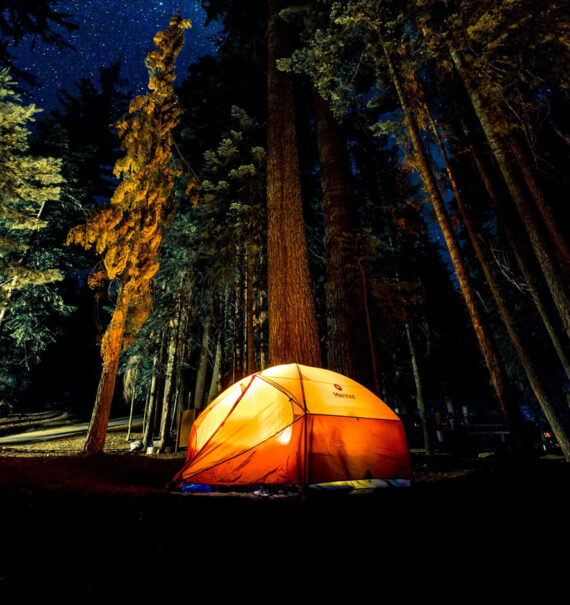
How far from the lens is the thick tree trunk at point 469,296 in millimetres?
6422

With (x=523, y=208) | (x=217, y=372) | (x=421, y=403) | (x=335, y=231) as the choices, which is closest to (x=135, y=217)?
(x=335, y=231)

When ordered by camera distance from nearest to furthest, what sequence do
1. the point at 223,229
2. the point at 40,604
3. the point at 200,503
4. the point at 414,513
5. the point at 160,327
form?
the point at 40,604 < the point at 414,513 < the point at 200,503 < the point at 223,229 < the point at 160,327

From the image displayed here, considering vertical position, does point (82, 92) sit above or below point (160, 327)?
above

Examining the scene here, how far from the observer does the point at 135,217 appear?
657 cm

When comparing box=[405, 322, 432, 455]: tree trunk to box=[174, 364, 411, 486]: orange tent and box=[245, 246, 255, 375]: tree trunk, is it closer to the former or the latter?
box=[245, 246, 255, 375]: tree trunk

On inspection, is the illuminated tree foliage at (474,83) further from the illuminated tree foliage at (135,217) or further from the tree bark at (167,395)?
the tree bark at (167,395)

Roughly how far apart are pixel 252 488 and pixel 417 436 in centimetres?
1515

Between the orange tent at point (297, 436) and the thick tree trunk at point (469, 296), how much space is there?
361 centimetres

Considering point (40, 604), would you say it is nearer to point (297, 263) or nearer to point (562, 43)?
point (297, 263)

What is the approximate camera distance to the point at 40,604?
1.33m

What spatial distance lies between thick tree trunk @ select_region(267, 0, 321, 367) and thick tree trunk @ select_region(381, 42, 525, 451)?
3132mm

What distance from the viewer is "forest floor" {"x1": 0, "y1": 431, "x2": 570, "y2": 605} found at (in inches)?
59.1

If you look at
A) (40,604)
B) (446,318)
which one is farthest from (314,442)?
(446,318)

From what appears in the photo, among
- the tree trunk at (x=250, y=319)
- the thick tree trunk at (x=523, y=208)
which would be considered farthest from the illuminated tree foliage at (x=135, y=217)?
the thick tree trunk at (x=523, y=208)
